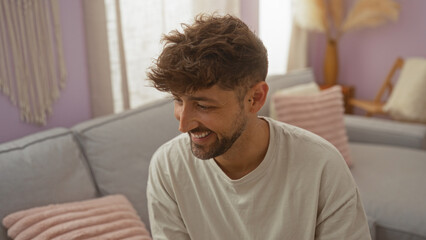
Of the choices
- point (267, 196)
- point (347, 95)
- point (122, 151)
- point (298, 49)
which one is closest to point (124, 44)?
point (122, 151)

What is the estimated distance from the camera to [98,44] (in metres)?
1.92

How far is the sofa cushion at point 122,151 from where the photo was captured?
1594 millimetres

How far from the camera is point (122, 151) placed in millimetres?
1644

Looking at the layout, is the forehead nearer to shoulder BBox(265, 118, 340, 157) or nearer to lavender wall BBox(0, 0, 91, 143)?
shoulder BBox(265, 118, 340, 157)

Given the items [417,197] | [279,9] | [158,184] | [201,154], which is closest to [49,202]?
[158,184]

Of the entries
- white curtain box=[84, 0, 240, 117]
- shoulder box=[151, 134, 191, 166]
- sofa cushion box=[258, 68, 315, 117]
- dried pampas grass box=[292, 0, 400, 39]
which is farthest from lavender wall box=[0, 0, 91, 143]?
dried pampas grass box=[292, 0, 400, 39]

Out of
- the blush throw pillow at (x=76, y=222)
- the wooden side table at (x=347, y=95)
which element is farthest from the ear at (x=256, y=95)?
the wooden side table at (x=347, y=95)

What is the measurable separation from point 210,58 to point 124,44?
1161 mm

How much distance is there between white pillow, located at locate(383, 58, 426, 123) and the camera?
2.86 metres

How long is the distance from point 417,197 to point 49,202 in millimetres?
1507

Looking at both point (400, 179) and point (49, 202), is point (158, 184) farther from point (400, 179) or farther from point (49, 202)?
point (400, 179)

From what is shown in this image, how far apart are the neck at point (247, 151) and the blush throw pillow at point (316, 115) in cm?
96

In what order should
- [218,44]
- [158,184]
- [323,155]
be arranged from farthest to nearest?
[158,184], [323,155], [218,44]

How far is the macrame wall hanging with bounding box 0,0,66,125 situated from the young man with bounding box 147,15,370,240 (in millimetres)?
777
